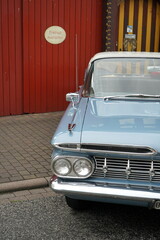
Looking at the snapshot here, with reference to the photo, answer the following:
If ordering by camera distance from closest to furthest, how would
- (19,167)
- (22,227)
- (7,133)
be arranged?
(22,227)
(19,167)
(7,133)

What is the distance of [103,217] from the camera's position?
4.03 metres

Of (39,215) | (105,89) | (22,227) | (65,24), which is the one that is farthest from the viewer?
(65,24)

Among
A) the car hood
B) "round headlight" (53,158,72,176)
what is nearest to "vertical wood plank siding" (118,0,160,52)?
the car hood

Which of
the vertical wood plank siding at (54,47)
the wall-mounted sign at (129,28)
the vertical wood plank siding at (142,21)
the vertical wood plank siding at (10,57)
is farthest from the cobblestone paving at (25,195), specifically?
the wall-mounted sign at (129,28)

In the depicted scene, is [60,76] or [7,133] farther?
[60,76]

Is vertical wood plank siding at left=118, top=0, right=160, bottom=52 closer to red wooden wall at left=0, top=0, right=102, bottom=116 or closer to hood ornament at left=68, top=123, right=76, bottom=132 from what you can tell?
red wooden wall at left=0, top=0, right=102, bottom=116

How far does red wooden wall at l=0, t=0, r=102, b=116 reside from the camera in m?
8.12

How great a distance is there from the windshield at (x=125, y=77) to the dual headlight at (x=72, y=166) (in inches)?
50.6

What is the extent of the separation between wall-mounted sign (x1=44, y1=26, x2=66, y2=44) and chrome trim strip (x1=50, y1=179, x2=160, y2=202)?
565cm

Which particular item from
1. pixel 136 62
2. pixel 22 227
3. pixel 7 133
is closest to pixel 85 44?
pixel 7 133

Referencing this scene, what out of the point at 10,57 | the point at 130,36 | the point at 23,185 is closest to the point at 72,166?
the point at 23,185

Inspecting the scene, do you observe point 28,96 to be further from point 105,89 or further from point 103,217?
point 103,217

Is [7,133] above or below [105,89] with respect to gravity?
below

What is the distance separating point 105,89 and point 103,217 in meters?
1.55
